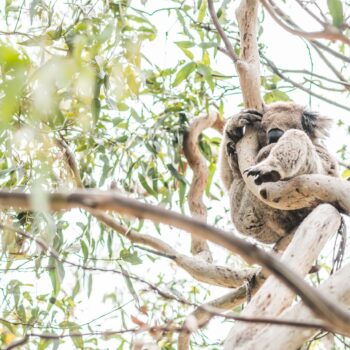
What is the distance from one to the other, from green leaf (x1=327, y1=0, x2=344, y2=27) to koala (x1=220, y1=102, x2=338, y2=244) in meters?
1.44

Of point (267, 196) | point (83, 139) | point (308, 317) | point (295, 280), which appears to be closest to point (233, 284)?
point (267, 196)

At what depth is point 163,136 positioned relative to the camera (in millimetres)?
3799

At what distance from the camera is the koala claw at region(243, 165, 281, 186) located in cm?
248

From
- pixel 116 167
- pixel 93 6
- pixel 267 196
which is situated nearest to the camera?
pixel 267 196

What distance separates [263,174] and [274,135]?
33.8 inches

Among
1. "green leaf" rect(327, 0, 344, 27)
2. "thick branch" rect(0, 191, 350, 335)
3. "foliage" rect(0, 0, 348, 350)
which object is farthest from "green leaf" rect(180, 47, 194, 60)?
"thick branch" rect(0, 191, 350, 335)

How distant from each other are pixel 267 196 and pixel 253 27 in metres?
1.01

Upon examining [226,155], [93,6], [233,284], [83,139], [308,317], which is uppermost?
[93,6]

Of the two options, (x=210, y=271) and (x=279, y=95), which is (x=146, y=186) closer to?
(x=210, y=271)

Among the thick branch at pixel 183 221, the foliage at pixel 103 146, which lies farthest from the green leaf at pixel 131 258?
the thick branch at pixel 183 221

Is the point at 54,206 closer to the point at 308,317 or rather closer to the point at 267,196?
the point at 308,317

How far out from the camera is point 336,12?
Answer: 1.21m

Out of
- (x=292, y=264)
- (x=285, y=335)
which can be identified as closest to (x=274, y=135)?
(x=292, y=264)

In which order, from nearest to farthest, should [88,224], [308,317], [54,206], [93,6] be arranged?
[54,206] → [308,317] → [93,6] → [88,224]
